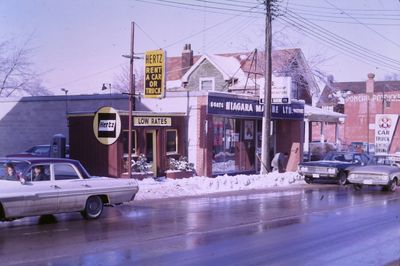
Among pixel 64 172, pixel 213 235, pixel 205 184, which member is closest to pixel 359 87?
pixel 205 184

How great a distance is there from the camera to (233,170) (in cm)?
2948

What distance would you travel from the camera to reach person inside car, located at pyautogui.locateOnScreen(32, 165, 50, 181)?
12.6m

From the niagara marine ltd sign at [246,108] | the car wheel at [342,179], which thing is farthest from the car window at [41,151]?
the car wheel at [342,179]

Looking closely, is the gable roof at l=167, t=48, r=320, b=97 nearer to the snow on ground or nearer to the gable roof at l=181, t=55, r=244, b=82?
the gable roof at l=181, t=55, r=244, b=82

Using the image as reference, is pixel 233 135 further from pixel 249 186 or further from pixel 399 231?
pixel 399 231

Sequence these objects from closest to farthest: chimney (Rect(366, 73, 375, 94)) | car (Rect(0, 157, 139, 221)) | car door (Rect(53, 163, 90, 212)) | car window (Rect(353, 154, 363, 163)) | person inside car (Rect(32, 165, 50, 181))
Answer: car (Rect(0, 157, 139, 221)) < person inside car (Rect(32, 165, 50, 181)) < car door (Rect(53, 163, 90, 212)) < car window (Rect(353, 154, 363, 163)) < chimney (Rect(366, 73, 375, 94))

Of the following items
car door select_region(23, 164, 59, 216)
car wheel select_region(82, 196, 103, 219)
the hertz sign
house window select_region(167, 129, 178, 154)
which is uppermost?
the hertz sign

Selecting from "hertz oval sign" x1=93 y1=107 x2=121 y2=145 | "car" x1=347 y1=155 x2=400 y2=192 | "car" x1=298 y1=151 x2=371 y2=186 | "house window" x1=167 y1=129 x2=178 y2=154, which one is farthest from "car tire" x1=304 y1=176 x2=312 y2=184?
"hertz oval sign" x1=93 y1=107 x2=121 y2=145

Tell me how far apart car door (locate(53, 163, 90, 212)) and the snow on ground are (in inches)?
201

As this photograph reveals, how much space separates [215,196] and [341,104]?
207 feet

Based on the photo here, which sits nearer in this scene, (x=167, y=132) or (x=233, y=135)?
(x=167, y=132)

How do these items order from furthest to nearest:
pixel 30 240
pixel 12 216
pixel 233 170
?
pixel 233 170 < pixel 12 216 < pixel 30 240

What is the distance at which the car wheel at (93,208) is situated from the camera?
45.0 ft

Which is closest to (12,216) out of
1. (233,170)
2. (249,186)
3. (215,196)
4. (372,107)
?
(215,196)
